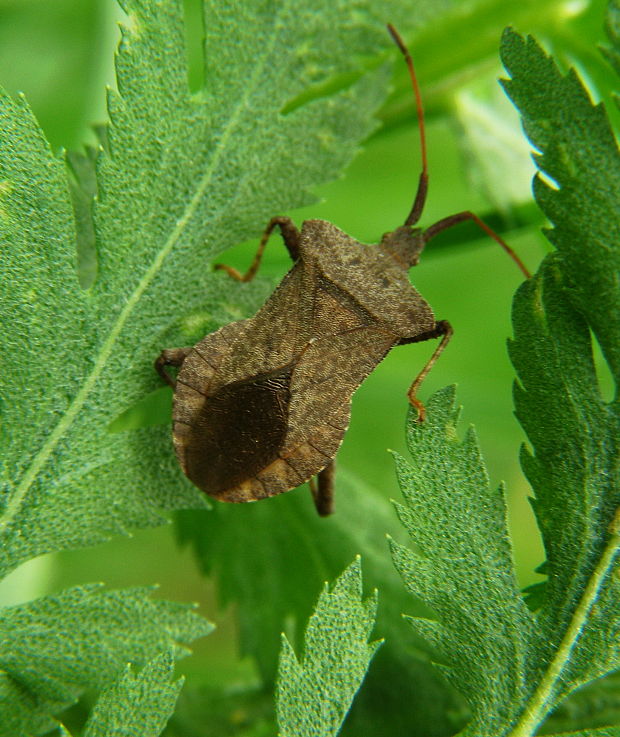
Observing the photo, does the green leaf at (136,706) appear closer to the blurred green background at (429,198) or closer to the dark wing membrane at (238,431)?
the dark wing membrane at (238,431)

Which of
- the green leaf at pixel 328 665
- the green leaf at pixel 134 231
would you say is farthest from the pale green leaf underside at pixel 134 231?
the green leaf at pixel 328 665

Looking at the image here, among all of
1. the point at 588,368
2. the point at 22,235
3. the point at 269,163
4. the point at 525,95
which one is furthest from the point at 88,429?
the point at 525,95

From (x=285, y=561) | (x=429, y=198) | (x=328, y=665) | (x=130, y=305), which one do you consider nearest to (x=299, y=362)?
Answer: (x=130, y=305)

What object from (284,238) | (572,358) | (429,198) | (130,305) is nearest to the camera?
(572,358)

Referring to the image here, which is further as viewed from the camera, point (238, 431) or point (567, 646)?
point (238, 431)

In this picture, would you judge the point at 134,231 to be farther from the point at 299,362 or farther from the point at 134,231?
the point at 299,362

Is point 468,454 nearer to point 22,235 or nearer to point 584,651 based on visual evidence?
point 584,651
